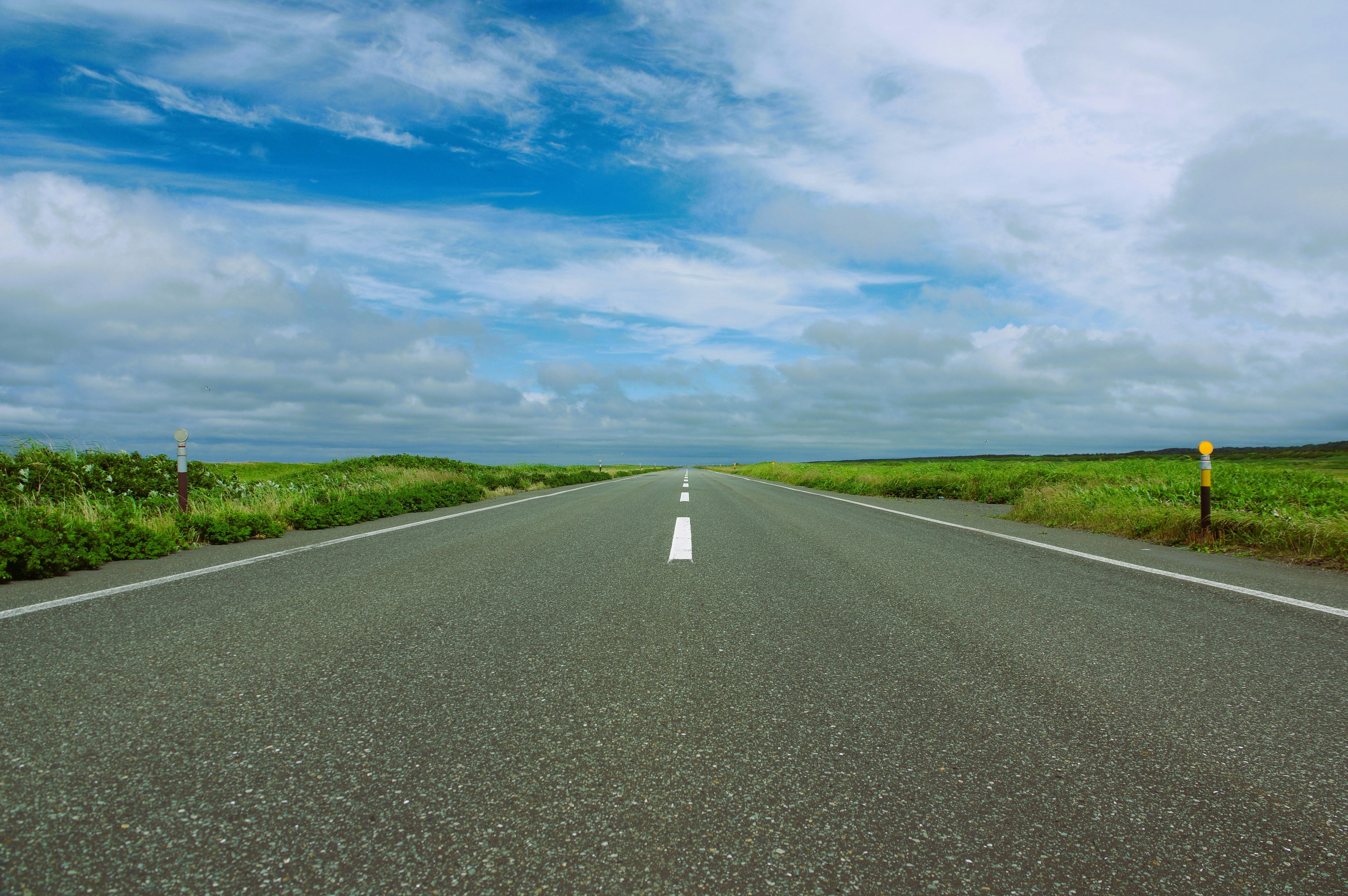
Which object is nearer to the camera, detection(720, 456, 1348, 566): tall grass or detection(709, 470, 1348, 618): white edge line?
detection(709, 470, 1348, 618): white edge line

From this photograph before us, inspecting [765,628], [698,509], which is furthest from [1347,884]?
[698,509]

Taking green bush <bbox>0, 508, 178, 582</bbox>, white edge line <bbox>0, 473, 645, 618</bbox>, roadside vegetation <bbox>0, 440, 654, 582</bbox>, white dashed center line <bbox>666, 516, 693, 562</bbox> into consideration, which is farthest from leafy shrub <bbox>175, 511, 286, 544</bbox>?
white dashed center line <bbox>666, 516, 693, 562</bbox>

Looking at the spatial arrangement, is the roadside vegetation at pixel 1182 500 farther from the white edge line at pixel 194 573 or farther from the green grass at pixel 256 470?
the green grass at pixel 256 470

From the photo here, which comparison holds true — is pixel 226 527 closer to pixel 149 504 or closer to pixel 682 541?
pixel 149 504

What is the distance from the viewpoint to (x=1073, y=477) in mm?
14828

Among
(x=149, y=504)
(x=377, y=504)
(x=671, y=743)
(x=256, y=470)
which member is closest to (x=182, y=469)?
(x=149, y=504)

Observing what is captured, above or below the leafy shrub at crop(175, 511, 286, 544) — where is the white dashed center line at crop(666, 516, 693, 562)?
below

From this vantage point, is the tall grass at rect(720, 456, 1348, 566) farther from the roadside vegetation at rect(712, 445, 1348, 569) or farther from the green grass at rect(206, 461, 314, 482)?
the green grass at rect(206, 461, 314, 482)

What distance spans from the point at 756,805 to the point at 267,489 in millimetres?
12824

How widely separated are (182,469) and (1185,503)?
1428 cm

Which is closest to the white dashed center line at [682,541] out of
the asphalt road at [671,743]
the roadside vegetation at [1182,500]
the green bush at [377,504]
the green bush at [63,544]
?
the asphalt road at [671,743]

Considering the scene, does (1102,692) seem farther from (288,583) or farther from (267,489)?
(267,489)

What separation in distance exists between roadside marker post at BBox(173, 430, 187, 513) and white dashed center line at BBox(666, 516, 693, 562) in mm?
6525

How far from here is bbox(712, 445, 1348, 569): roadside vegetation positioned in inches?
283
